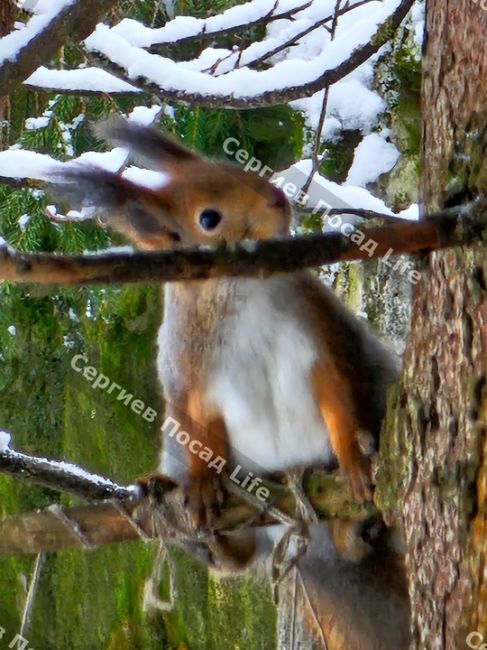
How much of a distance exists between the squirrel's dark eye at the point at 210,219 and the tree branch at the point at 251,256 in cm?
63

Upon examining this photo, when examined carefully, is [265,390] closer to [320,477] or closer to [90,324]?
[320,477]

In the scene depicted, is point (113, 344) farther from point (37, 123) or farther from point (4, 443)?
point (4, 443)

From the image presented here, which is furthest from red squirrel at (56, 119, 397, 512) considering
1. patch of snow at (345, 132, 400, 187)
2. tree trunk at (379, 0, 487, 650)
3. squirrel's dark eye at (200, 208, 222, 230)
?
patch of snow at (345, 132, 400, 187)

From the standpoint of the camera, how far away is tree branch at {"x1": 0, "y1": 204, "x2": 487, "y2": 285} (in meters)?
0.78

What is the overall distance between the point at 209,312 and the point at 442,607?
0.73 m

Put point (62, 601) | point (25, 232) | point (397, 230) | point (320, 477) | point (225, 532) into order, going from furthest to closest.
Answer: point (62, 601), point (25, 232), point (225, 532), point (320, 477), point (397, 230)

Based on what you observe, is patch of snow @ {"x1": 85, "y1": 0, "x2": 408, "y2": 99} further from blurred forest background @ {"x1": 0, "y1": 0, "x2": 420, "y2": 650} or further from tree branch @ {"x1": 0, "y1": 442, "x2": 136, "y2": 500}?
tree branch @ {"x1": 0, "y1": 442, "x2": 136, "y2": 500}

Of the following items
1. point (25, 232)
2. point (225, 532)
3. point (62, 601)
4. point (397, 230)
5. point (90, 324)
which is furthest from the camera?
point (62, 601)

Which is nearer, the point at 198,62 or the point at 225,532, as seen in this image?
the point at 225,532

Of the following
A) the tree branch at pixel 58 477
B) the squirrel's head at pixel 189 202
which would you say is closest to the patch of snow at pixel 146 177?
the squirrel's head at pixel 189 202

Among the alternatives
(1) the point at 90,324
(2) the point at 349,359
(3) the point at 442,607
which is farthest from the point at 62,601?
(3) the point at 442,607

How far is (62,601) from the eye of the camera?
3805 mm

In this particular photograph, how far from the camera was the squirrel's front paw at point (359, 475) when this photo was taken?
4.48ft

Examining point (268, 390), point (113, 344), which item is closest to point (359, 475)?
point (268, 390)
